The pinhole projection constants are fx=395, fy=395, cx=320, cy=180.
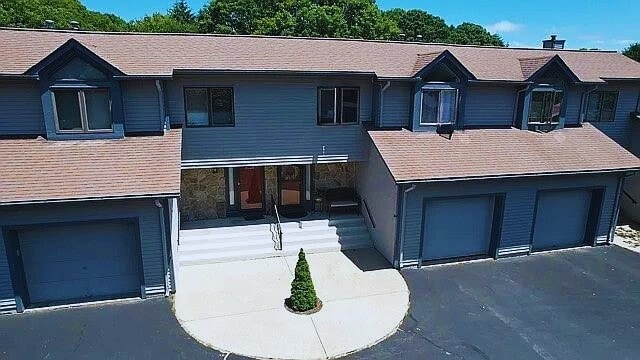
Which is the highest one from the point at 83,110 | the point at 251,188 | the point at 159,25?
the point at 159,25

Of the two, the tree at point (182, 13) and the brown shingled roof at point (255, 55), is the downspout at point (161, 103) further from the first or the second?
the tree at point (182, 13)

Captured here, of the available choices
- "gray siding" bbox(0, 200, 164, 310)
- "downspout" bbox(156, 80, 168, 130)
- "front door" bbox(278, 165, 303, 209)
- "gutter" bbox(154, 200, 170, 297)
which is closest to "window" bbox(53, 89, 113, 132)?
"downspout" bbox(156, 80, 168, 130)

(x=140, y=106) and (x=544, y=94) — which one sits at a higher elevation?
(x=544, y=94)

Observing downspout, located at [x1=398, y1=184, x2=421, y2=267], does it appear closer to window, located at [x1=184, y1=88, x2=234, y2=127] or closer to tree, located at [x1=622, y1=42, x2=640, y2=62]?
window, located at [x1=184, y1=88, x2=234, y2=127]

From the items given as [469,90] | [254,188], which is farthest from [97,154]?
[469,90]

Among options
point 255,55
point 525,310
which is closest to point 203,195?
point 255,55

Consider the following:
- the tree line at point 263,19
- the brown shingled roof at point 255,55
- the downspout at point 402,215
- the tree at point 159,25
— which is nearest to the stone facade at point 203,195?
the brown shingled roof at point 255,55

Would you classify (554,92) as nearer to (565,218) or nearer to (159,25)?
(565,218)
